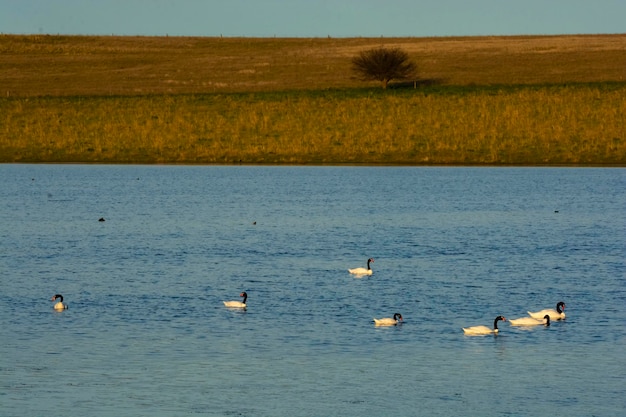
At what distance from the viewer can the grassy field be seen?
76.7 meters

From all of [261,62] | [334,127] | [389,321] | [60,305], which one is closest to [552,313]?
[389,321]

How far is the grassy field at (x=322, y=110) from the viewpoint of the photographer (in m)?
76.7

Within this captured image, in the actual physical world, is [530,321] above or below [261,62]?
below

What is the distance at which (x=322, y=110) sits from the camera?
88.3m

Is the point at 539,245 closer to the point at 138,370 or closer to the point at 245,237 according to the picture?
the point at 245,237

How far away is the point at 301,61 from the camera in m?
127

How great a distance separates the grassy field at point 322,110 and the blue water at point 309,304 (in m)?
21.1

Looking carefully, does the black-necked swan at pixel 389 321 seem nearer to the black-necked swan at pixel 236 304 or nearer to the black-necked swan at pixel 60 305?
the black-necked swan at pixel 236 304

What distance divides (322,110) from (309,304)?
2456 inches

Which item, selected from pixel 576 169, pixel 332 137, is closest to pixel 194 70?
pixel 332 137

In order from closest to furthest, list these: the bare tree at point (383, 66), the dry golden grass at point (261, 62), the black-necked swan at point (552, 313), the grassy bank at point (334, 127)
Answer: the black-necked swan at point (552, 313) → the grassy bank at point (334, 127) → the bare tree at point (383, 66) → the dry golden grass at point (261, 62)

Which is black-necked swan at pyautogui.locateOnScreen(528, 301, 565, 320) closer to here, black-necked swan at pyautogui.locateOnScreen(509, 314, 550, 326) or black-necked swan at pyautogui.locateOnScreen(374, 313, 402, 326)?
black-necked swan at pyautogui.locateOnScreen(509, 314, 550, 326)

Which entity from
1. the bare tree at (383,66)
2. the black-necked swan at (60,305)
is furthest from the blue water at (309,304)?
the bare tree at (383,66)

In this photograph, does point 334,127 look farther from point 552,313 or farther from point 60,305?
point 552,313
